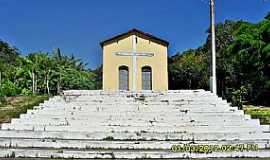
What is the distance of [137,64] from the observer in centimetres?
2336

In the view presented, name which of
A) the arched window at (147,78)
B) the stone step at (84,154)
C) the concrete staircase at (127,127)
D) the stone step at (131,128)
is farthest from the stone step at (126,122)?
the arched window at (147,78)

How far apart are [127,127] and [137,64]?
11.9 m

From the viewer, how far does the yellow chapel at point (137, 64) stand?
23609 mm

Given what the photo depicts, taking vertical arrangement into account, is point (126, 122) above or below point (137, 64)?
below

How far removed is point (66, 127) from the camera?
11.7m

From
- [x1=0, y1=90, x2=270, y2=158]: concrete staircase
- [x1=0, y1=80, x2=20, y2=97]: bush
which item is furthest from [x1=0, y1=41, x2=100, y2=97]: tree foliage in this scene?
[x1=0, y1=90, x2=270, y2=158]: concrete staircase

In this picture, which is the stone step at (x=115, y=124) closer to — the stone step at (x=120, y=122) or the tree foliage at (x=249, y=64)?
the stone step at (x=120, y=122)

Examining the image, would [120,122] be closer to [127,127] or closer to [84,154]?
[127,127]

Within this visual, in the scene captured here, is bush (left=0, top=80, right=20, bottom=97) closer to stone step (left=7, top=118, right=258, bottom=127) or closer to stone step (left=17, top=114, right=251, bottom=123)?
stone step (left=17, top=114, right=251, bottom=123)

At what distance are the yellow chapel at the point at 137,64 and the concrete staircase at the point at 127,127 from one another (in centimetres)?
790

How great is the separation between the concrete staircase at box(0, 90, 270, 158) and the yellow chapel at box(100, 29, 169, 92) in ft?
25.9

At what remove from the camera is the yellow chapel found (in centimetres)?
2361

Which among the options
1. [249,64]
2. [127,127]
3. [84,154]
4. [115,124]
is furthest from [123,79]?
[84,154]

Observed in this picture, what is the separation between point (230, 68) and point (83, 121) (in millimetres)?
26155
